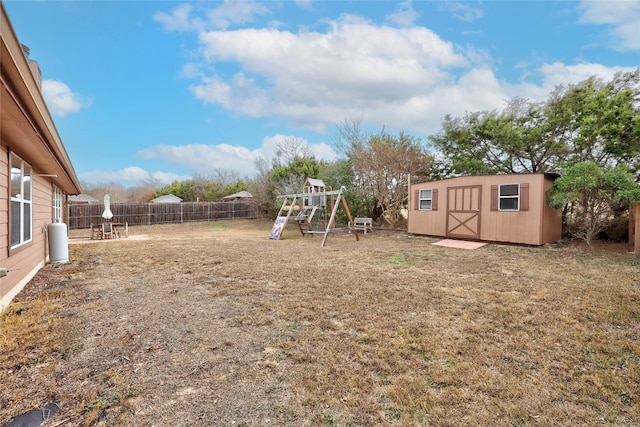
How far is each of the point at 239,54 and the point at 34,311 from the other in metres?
8.94

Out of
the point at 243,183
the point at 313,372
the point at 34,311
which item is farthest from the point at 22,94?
the point at 243,183

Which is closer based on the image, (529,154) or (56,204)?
(56,204)

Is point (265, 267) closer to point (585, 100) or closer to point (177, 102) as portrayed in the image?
point (585, 100)

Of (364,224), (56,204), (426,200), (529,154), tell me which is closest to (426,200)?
(426,200)

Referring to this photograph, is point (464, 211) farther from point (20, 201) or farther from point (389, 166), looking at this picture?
point (20, 201)

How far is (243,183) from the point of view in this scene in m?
25.5

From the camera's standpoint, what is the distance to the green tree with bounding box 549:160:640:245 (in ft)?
22.0

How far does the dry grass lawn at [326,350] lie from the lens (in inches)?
67.9

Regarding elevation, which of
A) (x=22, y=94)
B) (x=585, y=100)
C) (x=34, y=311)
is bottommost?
(x=34, y=311)

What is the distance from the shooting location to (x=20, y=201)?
13.8 ft

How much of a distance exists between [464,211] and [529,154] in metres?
3.72

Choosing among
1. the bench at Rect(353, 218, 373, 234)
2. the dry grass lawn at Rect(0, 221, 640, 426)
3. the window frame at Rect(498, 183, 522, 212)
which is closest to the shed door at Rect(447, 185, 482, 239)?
the window frame at Rect(498, 183, 522, 212)

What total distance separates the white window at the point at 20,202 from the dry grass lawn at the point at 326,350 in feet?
2.53

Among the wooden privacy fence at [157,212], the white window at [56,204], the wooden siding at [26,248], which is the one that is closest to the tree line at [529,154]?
the wooden privacy fence at [157,212]
